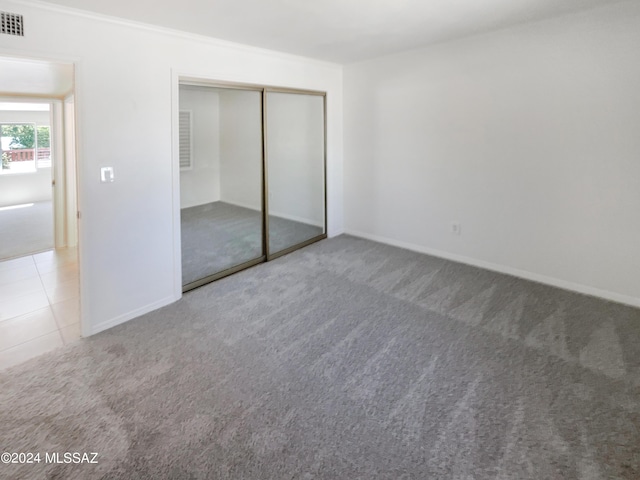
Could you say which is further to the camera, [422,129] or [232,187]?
[422,129]

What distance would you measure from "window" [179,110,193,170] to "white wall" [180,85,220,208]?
0.04 m

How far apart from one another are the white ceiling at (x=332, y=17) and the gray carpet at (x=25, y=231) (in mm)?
4051

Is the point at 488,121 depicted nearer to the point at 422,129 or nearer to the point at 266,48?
the point at 422,129

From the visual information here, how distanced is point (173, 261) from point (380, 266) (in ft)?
7.55

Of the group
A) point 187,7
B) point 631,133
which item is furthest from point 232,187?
point 631,133

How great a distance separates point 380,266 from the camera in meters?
4.42

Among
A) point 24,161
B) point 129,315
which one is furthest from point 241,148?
point 24,161

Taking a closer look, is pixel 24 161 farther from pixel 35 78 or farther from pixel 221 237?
pixel 221 237

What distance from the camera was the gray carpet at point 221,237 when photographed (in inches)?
151

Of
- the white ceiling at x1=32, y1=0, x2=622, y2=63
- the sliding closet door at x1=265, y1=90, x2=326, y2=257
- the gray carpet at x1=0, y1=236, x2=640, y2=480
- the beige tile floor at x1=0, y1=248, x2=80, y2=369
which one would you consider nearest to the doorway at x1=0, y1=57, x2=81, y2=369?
the beige tile floor at x1=0, y1=248, x2=80, y2=369

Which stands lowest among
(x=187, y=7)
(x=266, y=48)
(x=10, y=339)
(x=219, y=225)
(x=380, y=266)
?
(x=10, y=339)

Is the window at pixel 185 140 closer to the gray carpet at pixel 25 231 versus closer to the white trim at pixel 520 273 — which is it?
the white trim at pixel 520 273

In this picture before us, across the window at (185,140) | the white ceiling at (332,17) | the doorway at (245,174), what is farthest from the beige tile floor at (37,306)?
the white ceiling at (332,17)

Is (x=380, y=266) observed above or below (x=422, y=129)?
below
